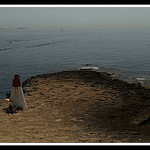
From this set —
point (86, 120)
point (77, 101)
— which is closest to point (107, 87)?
point (77, 101)

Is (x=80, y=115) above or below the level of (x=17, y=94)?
below

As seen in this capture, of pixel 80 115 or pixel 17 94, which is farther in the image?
pixel 17 94

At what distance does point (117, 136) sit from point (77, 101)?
4.71 m

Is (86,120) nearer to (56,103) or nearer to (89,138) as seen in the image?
(89,138)

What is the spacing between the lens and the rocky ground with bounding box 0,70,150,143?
23.4 ft

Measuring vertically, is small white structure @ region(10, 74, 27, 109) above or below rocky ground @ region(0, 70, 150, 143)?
above

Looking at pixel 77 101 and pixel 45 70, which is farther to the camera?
pixel 45 70

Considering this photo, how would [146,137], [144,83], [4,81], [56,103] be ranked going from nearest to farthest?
[146,137]
[56,103]
[144,83]
[4,81]

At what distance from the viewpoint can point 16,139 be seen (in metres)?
6.64

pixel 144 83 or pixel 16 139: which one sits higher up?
pixel 16 139

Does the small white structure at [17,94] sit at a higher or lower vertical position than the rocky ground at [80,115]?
higher

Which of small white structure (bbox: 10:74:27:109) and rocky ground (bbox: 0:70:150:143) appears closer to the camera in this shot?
rocky ground (bbox: 0:70:150:143)

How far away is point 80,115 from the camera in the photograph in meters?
9.69

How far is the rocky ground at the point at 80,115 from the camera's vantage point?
23.4ft
